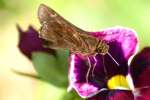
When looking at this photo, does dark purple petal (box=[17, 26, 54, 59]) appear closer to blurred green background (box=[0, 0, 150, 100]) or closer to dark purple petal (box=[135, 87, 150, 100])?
blurred green background (box=[0, 0, 150, 100])

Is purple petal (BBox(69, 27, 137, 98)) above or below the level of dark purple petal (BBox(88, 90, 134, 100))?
above

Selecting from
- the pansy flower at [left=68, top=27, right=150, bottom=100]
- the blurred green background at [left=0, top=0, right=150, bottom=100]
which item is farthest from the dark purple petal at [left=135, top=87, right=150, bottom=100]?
the blurred green background at [left=0, top=0, right=150, bottom=100]

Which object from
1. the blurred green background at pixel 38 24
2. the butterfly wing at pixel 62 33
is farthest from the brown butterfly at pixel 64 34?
the blurred green background at pixel 38 24

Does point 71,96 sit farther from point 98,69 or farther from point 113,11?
point 113,11

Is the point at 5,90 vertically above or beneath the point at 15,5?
beneath

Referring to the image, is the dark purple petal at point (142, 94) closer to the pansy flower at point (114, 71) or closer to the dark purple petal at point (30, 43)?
the pansy flower at point (114, 71)

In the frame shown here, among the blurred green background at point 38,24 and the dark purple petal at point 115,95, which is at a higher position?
the blurred green background at point 38,24

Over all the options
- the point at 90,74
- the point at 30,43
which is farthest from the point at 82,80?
→ the point at 30,43

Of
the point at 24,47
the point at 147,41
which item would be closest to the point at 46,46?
the point at 24,47
